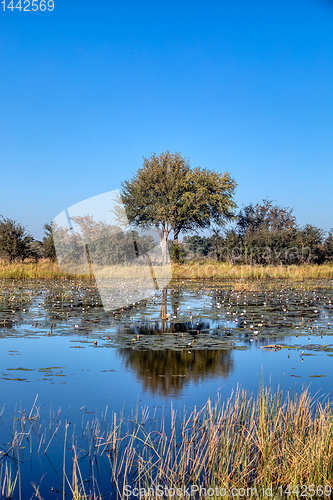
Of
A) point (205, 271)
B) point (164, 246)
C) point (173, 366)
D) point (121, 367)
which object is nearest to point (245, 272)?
point (205, 271)

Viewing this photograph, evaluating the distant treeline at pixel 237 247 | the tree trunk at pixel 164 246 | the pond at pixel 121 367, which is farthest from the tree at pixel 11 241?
the pond at pixel 121 367

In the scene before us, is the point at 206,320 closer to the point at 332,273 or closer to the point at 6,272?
the point at 6,272

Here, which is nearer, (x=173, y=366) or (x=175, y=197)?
(x=173, y=366)

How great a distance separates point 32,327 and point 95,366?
4.10 m

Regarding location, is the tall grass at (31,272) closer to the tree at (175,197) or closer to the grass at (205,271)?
the grass at (205,271)

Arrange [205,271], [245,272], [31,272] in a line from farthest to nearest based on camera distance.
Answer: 1. [205,271]
2. [245,272]
3. [31,272]

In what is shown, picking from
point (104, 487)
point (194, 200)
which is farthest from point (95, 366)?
point (194, 200)

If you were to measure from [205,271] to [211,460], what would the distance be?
3133 centimetres

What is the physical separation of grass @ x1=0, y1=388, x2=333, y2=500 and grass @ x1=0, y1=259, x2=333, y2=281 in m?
27.2

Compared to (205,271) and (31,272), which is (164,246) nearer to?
(205,271)

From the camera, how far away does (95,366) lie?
275 inches

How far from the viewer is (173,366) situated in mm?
6934

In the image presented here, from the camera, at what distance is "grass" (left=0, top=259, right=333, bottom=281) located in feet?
102

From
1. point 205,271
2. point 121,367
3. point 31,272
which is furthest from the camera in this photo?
point 205,271
